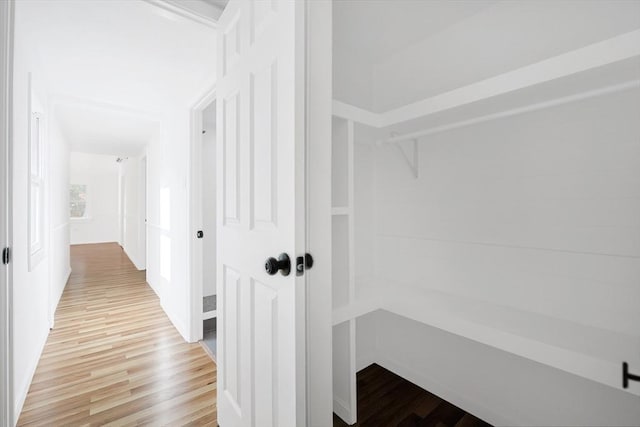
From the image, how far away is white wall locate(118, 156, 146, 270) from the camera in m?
5.34

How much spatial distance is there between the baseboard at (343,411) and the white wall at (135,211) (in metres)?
4.97

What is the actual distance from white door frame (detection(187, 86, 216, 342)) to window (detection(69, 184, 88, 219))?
8632mm

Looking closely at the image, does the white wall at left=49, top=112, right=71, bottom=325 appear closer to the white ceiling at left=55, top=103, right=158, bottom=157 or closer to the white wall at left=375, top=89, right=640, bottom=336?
the white ceiling at left=55, top=103, right=158, bottom=157

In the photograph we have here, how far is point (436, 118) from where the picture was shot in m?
1.44

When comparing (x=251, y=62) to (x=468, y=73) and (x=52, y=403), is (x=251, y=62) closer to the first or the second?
(x=468, y=73)

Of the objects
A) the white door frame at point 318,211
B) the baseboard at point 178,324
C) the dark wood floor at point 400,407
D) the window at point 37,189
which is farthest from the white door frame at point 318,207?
the window at point 37,189

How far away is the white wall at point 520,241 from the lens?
1.15 metres

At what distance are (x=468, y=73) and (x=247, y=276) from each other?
156 centimetres

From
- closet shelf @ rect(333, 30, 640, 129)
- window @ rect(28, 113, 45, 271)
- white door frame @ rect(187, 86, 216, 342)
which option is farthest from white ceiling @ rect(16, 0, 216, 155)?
closet shelf @ rect(333, 30, 640, 129)

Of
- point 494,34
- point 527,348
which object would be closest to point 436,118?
point 494,34

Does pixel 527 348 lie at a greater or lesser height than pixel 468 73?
lesser

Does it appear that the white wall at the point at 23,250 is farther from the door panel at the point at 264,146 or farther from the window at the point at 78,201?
the window at the point at 78,201

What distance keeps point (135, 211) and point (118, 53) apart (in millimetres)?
4750

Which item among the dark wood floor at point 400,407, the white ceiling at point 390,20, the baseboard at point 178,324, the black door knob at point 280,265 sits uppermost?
the white ceiling at point 390,20
